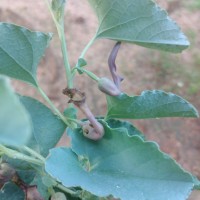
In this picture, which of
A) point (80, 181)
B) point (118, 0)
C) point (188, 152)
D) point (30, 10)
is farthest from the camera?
point (30, 10)

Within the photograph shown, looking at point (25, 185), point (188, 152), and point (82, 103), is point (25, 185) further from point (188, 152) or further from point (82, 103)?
point (188, 152)

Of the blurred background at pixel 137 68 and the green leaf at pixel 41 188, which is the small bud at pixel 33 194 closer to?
the green leaf at pixel 41 188

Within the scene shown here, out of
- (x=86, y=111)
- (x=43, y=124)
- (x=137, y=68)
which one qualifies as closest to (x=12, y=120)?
(x=86, y=111)

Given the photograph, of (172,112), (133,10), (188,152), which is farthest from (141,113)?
(188,152)

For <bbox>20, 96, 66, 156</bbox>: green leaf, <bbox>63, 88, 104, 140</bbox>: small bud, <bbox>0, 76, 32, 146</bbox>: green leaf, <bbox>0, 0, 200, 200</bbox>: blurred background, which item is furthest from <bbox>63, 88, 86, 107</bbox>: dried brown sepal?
<bbox>0, 0, 200, 200</bbox>: blurred background

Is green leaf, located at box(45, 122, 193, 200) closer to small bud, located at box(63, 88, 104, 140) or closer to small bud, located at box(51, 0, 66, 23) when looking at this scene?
small bud, located at box(63, 88, 104, 140)

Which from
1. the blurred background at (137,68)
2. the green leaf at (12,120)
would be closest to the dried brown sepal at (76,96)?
the green leaf at (12,120)
